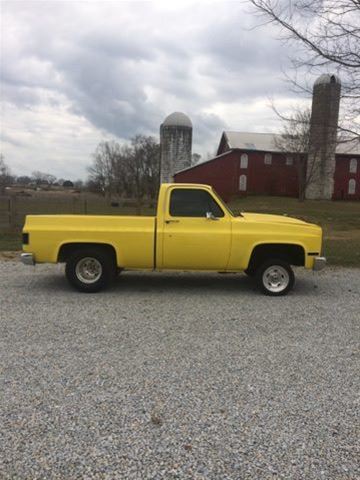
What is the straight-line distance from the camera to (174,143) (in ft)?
164

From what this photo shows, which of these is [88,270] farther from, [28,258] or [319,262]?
[319,262]

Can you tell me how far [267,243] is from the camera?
7.39 m

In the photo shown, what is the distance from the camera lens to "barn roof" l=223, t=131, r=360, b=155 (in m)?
52.5

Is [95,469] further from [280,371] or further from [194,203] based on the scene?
[194,203]

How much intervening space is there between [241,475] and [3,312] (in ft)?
14.9

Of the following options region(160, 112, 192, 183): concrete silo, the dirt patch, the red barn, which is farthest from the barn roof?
the dirt patch

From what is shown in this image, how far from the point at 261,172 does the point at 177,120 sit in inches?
472

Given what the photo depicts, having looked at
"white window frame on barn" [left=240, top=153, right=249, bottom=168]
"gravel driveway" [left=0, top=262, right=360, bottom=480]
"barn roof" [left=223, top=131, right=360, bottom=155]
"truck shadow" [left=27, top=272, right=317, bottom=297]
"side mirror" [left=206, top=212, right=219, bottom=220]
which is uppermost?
"barn roof" [left=223, top=131, right=360, bottom=155]

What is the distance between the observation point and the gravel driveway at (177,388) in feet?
9.51

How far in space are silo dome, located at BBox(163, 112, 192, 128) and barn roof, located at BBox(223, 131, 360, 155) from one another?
633cm

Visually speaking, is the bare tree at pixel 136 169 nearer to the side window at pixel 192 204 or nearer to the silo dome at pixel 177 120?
the silo dome at pixel 177 120

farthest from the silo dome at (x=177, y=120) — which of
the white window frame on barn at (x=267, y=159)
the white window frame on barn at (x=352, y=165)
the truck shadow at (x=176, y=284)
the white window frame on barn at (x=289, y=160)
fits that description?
the truck shadow at (x=176, y=284)

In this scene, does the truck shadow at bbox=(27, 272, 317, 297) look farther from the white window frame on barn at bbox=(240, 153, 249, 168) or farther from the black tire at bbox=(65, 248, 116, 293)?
the white window frame on barn at bbox=(240, 153, 249, 168)

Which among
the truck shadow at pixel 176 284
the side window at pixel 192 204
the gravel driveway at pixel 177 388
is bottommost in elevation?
the gravel driveway at pixel 177 388
